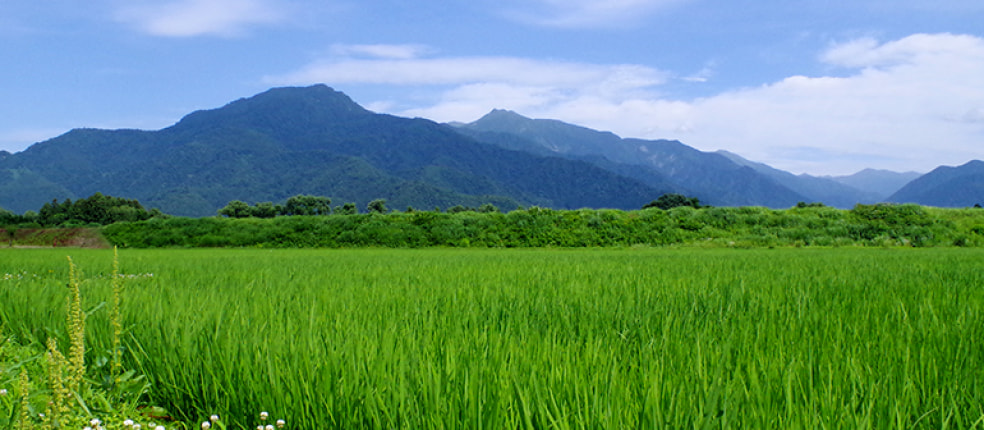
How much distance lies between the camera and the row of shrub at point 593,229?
73.7ft

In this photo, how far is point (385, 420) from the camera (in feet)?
4.25

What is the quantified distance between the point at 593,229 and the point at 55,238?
86.7 feet

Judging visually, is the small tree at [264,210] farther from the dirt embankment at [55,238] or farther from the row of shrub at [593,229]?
the row of shrub at [593,229]

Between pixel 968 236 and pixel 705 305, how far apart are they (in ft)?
88.6

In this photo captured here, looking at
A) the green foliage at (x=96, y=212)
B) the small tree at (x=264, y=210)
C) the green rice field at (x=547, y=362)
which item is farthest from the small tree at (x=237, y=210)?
the green rice field at (x=547, y=362)

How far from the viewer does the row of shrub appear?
73.7ft

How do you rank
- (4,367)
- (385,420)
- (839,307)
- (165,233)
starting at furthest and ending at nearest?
(165,233), (839,307), (4,367), (385,420)

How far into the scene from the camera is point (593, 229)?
927 inches

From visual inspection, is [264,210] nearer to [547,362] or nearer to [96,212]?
[96,212]

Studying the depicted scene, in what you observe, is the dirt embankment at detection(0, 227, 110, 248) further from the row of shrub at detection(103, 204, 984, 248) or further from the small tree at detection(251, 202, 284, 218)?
the small tree at detection(251, 202, 284, 218)

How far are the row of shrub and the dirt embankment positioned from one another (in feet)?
3.14

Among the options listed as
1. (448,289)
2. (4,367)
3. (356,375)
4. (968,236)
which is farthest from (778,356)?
(968,236)

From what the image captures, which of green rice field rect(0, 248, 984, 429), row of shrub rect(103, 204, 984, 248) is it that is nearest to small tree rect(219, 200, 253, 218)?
row of shrub rect(103, 204, 984, 248)

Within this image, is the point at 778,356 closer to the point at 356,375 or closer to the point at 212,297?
the point at 356,375
